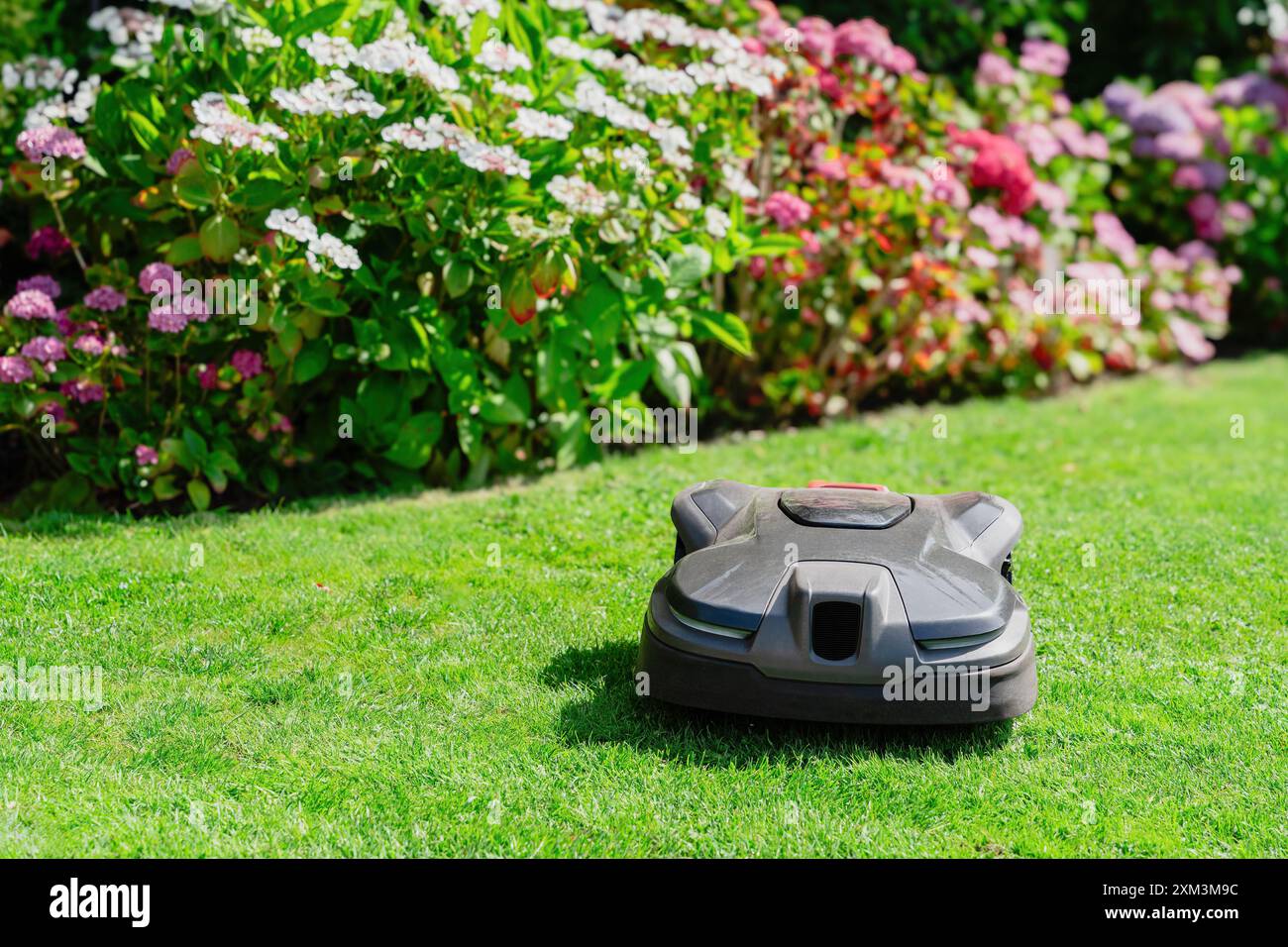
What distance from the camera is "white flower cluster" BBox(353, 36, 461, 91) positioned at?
4.47 meters

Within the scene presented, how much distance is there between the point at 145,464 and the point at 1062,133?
5375mm

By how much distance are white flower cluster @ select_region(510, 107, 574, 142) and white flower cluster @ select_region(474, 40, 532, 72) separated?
0.51ft

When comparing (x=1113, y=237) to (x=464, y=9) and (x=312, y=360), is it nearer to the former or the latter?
(x=464, y=9)

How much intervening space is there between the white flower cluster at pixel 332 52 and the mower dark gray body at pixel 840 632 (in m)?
2.26

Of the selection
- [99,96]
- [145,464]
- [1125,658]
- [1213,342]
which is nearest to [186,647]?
[145,464]

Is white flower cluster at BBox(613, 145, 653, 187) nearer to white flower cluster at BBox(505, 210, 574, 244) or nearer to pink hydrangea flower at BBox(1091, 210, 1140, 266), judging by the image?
white flower cluster at BBox(505, 210, 574, 244)

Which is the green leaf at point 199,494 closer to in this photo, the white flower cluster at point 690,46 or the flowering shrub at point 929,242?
the white flower cluster at point 690,46

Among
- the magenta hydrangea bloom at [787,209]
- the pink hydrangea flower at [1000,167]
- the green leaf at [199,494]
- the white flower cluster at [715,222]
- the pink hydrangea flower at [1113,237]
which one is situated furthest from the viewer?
the pink hydrangea flower at [1113,237]

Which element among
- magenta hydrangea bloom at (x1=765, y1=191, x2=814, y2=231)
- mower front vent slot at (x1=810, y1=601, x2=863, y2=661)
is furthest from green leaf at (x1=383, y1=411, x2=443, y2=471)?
mower front vent slot at (x1=810, y1=601, x2=863, y2=661)

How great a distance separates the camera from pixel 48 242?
5000mm

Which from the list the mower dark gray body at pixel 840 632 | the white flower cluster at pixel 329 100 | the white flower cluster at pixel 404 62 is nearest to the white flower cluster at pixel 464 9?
the white flower cluster at pixel 404 62

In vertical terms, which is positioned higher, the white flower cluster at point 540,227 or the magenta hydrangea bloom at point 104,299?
the white flower cluster at point 540,227

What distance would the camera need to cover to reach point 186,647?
3.72 m

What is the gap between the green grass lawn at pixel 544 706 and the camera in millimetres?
2895
